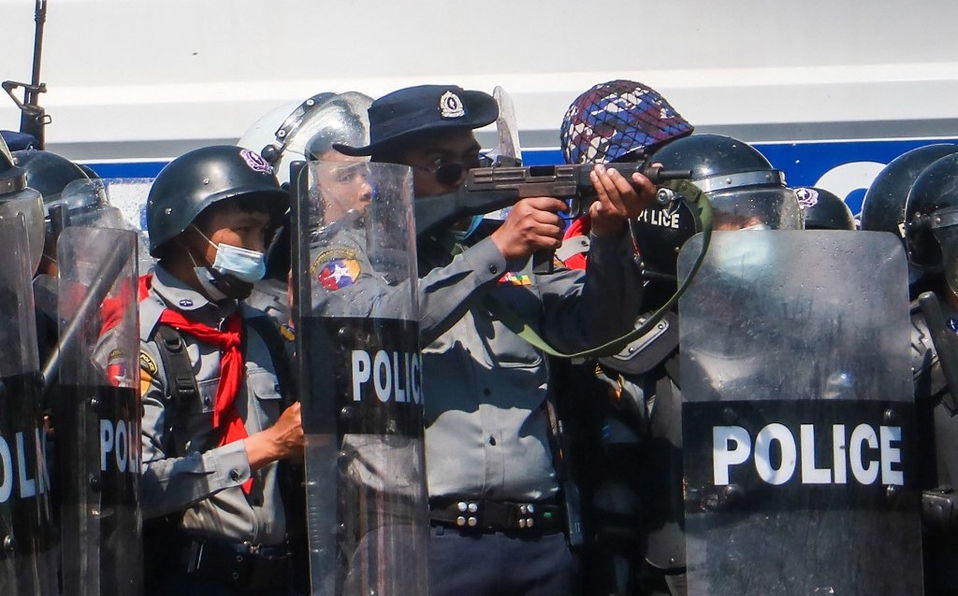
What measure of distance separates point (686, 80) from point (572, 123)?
3.90 feet

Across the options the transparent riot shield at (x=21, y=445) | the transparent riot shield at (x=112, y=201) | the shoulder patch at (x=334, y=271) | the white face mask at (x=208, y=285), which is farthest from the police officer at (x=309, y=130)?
the transparent riot shield at (x=21, y=445)

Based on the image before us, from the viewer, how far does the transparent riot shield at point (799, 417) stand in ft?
8.90

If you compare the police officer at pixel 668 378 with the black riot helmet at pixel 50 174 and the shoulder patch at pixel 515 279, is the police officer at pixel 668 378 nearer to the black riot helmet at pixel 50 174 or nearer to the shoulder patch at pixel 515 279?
the shoulder patch at pixel 515 279

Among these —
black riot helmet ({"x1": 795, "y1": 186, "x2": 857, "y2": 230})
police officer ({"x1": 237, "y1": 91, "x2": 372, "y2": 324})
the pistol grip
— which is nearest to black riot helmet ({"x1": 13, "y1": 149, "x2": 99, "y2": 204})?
police officer ({"x1": 237, "y1": 91, "x2": 372, "y2": 324})

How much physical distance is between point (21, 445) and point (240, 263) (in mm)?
936

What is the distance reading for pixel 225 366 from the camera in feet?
10.9

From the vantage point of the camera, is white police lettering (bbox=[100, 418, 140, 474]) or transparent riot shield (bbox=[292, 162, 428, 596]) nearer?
transparent riot shield (bbox=[292, 162, 428, 596])

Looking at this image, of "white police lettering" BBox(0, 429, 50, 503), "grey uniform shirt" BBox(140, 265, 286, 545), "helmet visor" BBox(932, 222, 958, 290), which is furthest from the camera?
"helmet visor" BBox(932, 222, 958, 290)

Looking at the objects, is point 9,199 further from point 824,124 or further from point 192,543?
point 824,124

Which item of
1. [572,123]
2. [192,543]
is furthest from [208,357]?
[572,123]

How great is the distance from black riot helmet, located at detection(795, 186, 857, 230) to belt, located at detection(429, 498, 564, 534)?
1.37 metres

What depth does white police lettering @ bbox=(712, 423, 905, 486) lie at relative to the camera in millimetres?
2717

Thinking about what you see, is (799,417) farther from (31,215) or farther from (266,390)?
(31,215)

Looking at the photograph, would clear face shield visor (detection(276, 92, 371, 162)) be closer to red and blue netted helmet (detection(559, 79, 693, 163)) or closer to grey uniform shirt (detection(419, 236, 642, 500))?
red and blue netted helmet (detection(559, 79, 693, 163))
